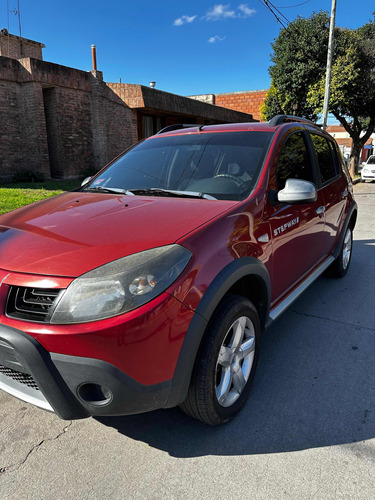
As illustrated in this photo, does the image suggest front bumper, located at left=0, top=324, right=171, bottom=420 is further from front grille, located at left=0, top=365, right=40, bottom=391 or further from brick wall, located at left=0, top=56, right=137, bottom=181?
brick wall, located at left=0, top=56, right=137, bottom=181

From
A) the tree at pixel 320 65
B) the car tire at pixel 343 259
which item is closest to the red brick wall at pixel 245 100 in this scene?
the tree at pixel 320 65

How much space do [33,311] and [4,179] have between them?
11976 mm

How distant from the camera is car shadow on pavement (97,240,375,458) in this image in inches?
83.6

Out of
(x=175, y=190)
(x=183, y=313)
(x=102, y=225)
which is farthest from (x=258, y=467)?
(x=175, y=190)

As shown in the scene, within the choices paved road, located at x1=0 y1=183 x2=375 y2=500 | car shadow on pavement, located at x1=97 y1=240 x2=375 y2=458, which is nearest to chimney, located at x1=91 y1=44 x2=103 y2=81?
car shadow on pavement, located at x1=97 y1=240 x2=375 y2=458

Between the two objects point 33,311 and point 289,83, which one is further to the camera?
point 289,83

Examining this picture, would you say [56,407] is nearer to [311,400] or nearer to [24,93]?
[311,400]

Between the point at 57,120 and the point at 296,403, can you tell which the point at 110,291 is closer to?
the point at 296,403

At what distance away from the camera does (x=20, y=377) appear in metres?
1.86

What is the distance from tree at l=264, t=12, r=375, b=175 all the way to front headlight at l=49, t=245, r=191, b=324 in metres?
18.6

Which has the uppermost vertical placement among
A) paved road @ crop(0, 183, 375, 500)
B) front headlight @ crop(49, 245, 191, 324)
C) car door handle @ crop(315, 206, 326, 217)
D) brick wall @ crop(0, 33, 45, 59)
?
brick wall @ crop(0, 33, 45, 59)

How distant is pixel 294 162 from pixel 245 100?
2794 centimetres

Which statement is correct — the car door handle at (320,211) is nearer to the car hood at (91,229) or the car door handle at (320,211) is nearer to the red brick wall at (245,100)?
the car hood at (91,229)

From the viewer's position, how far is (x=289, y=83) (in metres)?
19.1
